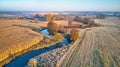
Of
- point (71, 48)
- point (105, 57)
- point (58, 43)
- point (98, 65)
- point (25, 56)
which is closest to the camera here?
point (98, 65)

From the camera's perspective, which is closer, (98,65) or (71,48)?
(98,65)

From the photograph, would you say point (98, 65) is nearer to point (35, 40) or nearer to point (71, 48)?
point (71, 48)

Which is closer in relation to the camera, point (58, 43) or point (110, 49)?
point (110, 49)

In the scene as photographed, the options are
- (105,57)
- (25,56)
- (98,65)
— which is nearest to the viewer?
(98,65)

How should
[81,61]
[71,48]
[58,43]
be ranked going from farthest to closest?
1. [58,43]
2. [71,48]
3. [81,61]

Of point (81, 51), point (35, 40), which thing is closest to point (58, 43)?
point (35, 40)

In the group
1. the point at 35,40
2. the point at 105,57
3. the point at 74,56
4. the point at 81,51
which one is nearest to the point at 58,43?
Result: the point at 35,40

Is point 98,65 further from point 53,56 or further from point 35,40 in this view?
point 35,40

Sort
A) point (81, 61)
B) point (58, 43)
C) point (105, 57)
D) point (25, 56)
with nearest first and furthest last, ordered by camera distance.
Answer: point (81, 61), point (105, 57), point (25, 56), point (58, 43)

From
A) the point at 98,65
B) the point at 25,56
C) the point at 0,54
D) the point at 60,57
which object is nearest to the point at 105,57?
the point at 98,65
